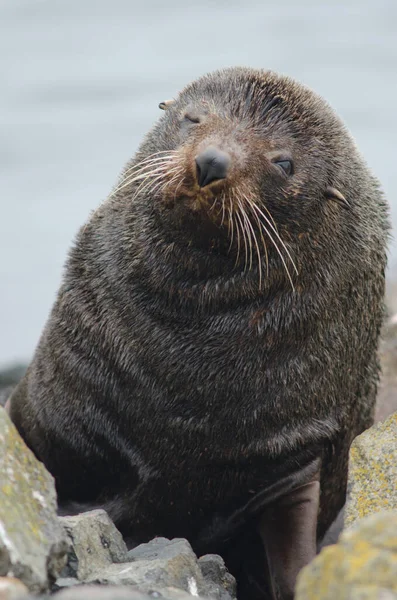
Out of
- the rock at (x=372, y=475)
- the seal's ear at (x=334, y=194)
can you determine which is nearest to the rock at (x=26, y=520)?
the rock at (x=372, y=475)

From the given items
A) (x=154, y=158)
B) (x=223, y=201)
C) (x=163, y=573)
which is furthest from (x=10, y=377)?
(x=163, y=573)

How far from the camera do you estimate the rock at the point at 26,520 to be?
11.5ft

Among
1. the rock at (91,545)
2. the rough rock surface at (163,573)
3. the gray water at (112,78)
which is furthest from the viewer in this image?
the gray water at (112,78)

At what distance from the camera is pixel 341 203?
6.02 metres

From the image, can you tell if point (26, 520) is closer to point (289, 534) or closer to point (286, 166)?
point (289, 534)

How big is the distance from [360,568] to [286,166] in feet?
10.5

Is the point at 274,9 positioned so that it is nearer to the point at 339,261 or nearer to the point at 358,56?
the point at 358,56

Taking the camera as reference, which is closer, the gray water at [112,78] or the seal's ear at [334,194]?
the seal's ear at [334,194]

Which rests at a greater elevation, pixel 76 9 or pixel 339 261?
pixel 76 9

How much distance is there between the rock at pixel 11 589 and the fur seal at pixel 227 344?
2.58 m

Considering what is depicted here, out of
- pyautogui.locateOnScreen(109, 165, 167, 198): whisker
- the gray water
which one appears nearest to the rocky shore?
pyautogui.locateOnScreen(109, 165, 167, 198): whisker

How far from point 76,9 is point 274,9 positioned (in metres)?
5.98

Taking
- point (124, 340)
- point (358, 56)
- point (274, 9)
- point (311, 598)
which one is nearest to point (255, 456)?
point (124, 340)

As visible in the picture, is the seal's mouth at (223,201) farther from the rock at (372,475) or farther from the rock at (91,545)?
the rock at (91,545)
